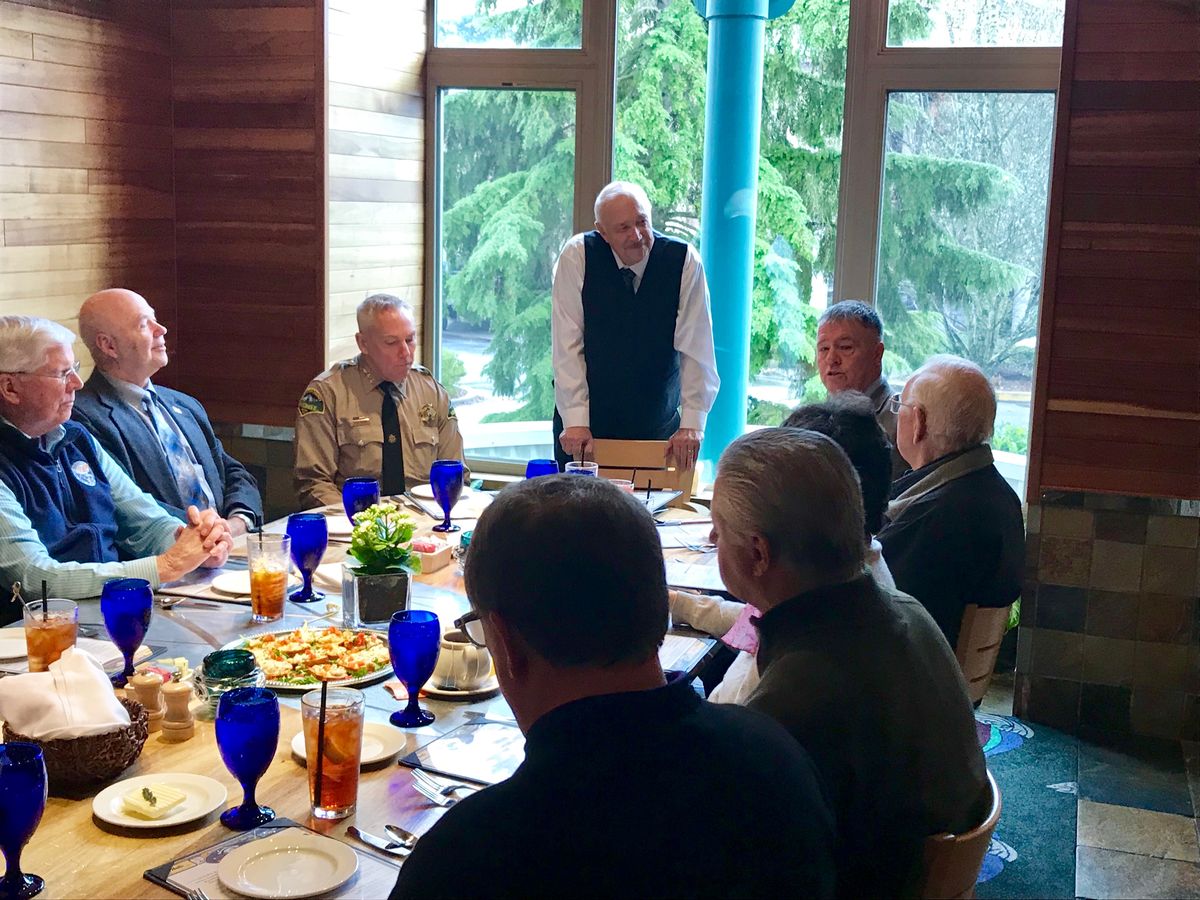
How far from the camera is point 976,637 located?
2.62m

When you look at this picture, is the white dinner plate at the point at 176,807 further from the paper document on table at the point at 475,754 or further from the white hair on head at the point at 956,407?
the white hair on head at the point at 956,407

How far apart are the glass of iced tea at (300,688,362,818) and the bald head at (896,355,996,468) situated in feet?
5.32

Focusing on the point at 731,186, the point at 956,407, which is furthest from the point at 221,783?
the point at 731,186

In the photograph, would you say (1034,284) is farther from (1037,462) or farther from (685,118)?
(685,118)

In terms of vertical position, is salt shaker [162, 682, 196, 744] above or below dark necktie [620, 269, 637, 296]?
below

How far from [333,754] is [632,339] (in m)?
2.98

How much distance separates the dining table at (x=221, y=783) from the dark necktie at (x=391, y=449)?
4.63 ft

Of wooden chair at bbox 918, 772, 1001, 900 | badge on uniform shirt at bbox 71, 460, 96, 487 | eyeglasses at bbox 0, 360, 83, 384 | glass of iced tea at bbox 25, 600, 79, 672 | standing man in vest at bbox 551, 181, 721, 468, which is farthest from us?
standing man in vest at bbox 551, 181, 721, 468

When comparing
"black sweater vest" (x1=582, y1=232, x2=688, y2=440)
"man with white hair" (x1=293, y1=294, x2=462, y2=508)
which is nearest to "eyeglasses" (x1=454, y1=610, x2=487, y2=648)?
"man with white hair" (x1=293, y1=294, x2=462, y2=508)

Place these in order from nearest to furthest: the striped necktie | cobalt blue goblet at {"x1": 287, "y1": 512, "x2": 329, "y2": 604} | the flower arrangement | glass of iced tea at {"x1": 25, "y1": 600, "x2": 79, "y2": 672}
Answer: glass of iced tea at {"x1": 25, "y1": 600, "x2": 79, "y2": 672} < the flower arrangement < cobalt blue goblet at {"x1": 287, "y1": 512, "x2": 329, "y2": 604} < the striped necktie

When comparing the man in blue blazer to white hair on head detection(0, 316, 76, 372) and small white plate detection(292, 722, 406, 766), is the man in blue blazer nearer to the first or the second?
white hair on head detection(0, 316, 76, 372)

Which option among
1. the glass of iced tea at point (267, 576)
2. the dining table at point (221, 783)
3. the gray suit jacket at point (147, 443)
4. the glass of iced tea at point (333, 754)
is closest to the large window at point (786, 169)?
the gray suit jacket at point (147, 443)

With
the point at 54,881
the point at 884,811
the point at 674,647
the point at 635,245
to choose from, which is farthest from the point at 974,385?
the point at 54,881

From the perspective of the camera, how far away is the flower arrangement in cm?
236
